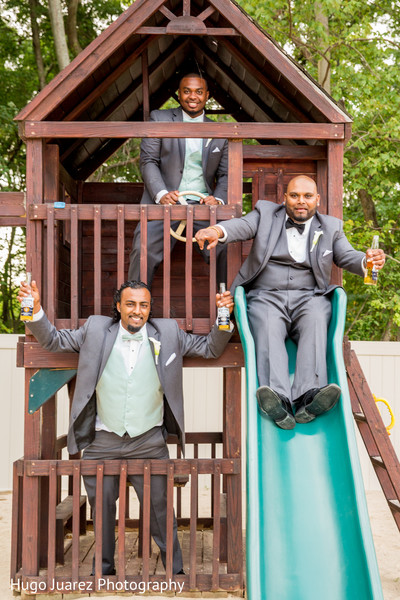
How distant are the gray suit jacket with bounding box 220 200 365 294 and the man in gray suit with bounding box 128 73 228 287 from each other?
644 mm

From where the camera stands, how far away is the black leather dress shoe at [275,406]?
424 cm

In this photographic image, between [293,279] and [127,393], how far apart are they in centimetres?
141

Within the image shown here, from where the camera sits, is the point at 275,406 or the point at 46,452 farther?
the point at 46,452

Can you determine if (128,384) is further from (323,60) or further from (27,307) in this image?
(323,60)

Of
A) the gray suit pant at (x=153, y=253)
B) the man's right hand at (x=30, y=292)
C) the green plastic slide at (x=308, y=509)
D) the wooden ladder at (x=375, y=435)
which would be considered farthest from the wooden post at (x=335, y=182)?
the man's right hand at (x=30, y=292)

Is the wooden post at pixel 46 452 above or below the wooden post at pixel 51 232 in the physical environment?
below

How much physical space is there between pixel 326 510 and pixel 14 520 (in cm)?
234

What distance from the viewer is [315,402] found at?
4.27 meters

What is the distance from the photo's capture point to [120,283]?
5070 mm

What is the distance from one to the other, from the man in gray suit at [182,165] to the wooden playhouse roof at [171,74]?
0.97 feet

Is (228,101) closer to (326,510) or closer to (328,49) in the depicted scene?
(326,510)

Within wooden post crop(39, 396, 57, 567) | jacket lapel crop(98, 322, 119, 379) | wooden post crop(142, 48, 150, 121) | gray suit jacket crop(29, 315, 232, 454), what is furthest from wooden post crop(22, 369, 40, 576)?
wooden post crop(142, 48, 150, 121)

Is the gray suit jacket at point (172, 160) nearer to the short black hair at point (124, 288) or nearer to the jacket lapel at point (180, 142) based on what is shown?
the jacket lapel at point (180, 142)

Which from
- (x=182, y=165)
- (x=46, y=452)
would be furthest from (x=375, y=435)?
(x=182, y=165)
